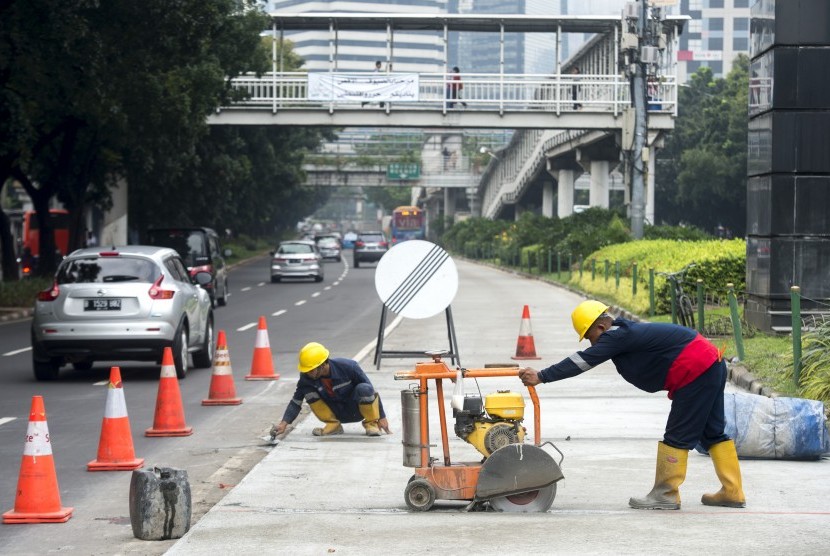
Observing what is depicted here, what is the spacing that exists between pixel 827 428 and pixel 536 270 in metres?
45.2

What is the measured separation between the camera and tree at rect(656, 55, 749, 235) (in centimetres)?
8262

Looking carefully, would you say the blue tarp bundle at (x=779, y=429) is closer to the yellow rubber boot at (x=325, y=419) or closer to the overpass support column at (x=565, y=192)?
the yellow rubber boot at (x=325, y=419)

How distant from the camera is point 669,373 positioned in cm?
868

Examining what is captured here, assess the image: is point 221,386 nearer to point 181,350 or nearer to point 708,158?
point 181,350

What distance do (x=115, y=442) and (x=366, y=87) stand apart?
4214cm

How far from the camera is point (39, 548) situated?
8180 millimetres

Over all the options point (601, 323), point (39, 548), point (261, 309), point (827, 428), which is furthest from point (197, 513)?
point (261, 309)

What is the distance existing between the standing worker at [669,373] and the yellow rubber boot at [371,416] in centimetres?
372

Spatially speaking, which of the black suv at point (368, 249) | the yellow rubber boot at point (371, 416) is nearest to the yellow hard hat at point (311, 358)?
the yellow rubber boot at point (371, 416)

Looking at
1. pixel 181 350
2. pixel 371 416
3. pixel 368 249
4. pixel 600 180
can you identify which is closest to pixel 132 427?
pixel 371 416

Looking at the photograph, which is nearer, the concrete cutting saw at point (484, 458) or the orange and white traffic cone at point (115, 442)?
the concrete cutting saw at point (484, 458)

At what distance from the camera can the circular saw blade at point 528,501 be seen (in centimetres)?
871

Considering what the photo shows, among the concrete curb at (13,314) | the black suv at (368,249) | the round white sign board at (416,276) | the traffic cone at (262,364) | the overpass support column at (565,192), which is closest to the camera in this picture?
the round white sign board at (416,276)

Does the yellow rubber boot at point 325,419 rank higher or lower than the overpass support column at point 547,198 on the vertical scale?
lower
